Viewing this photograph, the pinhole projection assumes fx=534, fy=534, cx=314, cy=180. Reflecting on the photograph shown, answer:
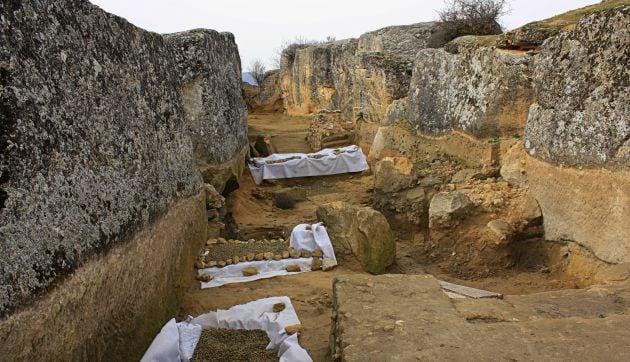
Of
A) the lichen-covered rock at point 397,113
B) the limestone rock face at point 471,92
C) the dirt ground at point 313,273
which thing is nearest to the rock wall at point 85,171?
the dirt ground at point 313,273

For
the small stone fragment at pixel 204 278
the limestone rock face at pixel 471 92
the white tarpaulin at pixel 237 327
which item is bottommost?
the small stone fragment at pixel 204 278

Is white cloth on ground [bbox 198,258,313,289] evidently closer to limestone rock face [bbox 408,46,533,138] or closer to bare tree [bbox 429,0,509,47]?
limestone rock face [bbox 408,46,533,138]

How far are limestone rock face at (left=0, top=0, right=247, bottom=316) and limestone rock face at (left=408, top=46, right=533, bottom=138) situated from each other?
135 inches

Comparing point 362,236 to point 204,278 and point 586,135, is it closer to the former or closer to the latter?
point 204,278

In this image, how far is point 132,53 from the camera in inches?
136

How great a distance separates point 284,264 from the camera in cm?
456

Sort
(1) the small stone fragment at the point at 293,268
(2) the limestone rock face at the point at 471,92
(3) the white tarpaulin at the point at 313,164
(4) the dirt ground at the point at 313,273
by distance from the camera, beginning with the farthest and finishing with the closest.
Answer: (3) the white tarpaulin at the point at 313,164
(2) the limestone rock face at the point at 471,92
(1) the small stone fragment at the point at 293,268
(4) the dirt ground at the point at 313,273

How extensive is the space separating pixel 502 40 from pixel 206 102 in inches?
142

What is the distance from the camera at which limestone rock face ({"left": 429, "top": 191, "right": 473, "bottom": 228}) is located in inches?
206

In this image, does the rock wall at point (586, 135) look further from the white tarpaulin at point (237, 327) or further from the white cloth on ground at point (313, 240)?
the white tarpaulin at point (237, 327)

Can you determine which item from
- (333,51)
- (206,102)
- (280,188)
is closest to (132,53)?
(206,102)

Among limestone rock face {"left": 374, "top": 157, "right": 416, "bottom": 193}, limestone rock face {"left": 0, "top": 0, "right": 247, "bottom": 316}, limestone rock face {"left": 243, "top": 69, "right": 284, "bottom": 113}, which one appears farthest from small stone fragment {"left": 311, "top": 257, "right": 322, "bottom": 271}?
limestone rock face {"left": 243, "top": 69, "right": 284, "bottom": 113}

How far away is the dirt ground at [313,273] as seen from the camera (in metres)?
3.64

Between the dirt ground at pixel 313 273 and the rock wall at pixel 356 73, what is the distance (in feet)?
5.79
